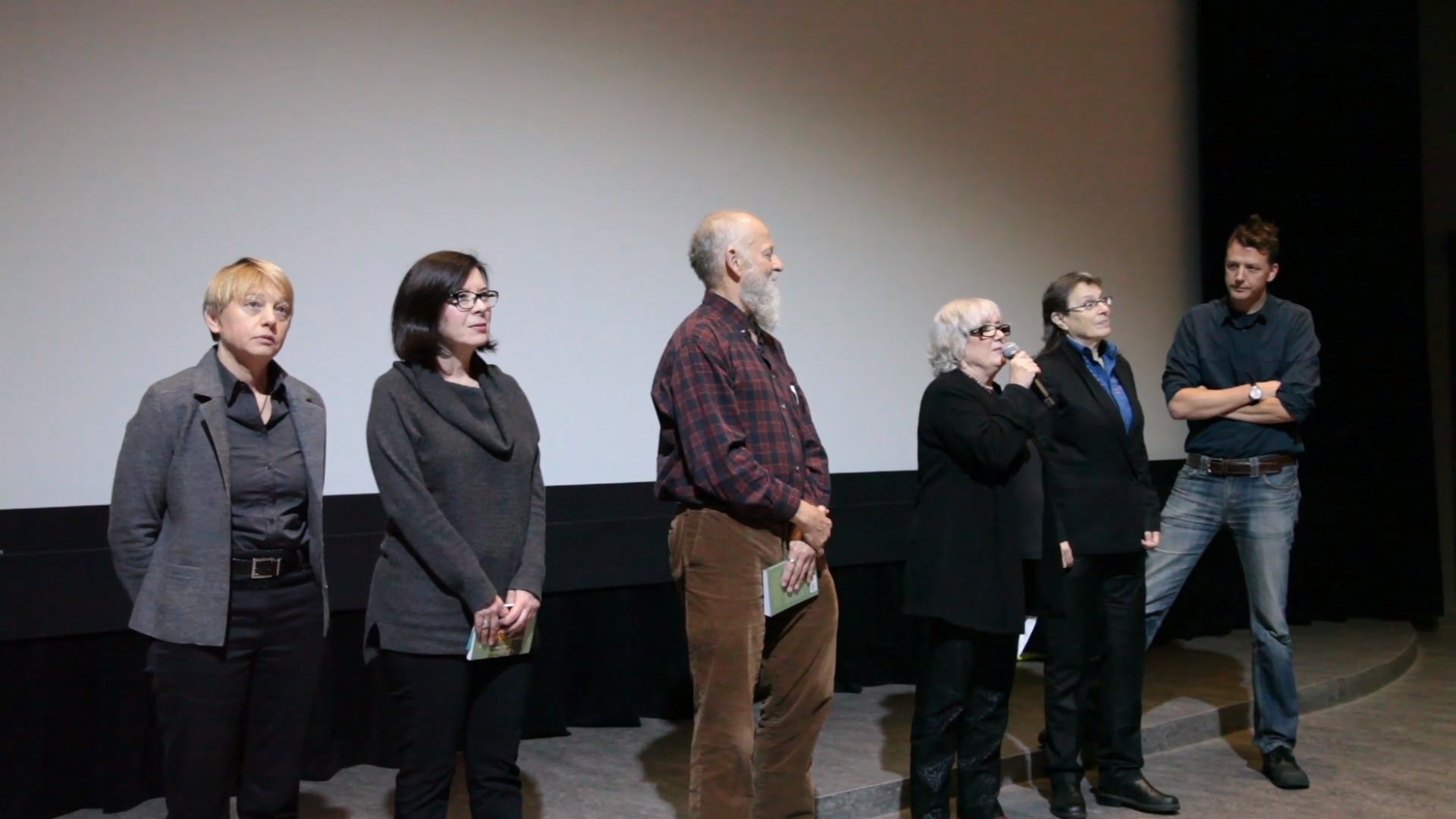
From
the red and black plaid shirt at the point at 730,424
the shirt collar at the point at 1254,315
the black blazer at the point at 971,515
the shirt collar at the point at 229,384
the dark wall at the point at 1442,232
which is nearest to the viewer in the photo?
the shirt collar at the point at 229,384

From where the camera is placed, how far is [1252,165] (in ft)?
21.2

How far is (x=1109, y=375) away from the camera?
3.65 meters

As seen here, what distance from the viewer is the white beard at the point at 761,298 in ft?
9.14

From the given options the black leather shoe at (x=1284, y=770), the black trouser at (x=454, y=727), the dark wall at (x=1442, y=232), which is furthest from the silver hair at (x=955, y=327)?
the dark wall at (x=1442, y=232)

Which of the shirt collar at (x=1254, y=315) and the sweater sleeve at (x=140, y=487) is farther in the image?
the shirt collar at (x=1254, y=315)

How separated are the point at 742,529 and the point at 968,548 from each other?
67 cm

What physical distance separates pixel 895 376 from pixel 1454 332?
481cm

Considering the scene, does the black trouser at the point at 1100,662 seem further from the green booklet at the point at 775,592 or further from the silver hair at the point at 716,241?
the silver hair at the point at 716,241

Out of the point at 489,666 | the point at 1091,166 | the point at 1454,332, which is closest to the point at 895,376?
the point at 1091,166

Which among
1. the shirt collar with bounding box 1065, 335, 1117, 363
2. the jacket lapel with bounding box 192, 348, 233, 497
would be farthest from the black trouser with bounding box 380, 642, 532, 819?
the shirt collar with bounding box 1065, 335, 1117, 363

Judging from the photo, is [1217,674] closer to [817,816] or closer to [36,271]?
[817,816]

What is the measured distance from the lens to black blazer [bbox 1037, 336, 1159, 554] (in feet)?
11.4

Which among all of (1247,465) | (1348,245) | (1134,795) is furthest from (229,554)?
(1348,245)

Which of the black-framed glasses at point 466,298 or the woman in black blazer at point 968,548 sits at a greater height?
the black-framed glasses at point 466,298
